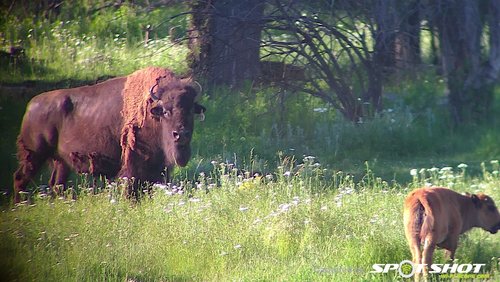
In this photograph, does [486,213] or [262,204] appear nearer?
[486,213]

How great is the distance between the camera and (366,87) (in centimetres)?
1462

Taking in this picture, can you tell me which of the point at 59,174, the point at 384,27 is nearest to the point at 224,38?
the point at 384,27

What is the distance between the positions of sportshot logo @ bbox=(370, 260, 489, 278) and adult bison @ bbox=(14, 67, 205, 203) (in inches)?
119

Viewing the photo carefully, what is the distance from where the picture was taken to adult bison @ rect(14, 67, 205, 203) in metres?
9.99

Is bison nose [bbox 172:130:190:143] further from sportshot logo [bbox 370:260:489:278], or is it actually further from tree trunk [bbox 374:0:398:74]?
tree trunk [bbox 374:0:398:74]

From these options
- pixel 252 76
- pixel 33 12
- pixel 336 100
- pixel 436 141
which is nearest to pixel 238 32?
pixel 252 76

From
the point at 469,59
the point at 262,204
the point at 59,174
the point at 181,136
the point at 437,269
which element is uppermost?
Answer: the point at 469,59

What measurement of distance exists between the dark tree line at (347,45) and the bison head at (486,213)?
582cm

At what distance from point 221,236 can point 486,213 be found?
2460mm

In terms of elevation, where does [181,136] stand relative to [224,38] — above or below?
below

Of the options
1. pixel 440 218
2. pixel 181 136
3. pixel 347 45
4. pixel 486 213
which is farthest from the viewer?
pixel 347 45

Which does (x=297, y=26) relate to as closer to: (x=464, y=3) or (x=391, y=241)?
(x=464, y=3)

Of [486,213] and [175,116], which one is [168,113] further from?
[486,213]

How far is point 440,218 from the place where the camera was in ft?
23.7
